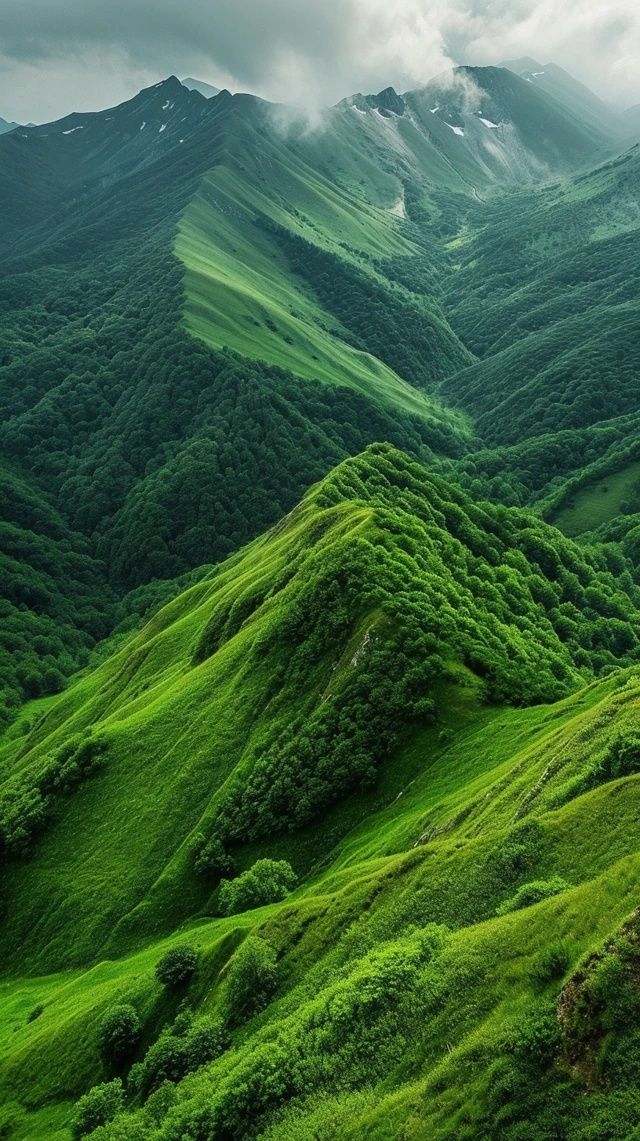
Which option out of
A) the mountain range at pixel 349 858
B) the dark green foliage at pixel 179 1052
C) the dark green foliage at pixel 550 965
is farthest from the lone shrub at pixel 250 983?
the dark green foliage at pixel 550 965

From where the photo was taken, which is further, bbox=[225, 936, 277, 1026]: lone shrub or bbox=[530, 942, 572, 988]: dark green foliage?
bbox=[225, 936, 277, 1026]: lone shrub

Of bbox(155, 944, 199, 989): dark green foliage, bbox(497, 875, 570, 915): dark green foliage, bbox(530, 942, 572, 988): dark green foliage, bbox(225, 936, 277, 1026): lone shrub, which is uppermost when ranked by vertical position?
bbox(530, 942, 572, 988): dark green foliage

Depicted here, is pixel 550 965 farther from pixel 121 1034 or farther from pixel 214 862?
pixel 214 862

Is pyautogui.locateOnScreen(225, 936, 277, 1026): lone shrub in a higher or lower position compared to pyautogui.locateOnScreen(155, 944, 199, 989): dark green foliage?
higher

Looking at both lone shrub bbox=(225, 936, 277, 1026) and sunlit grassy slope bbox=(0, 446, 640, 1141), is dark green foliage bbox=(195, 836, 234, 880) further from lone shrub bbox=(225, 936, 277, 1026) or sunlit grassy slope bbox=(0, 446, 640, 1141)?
lone shrub bbox=(225, 936, 277, 1026)

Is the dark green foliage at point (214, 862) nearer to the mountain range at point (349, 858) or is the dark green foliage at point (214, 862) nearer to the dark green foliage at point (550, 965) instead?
the mountain range at point (349, 858)

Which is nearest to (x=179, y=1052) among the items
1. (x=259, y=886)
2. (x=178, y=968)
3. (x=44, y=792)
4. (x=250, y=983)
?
(x=250, y=983)

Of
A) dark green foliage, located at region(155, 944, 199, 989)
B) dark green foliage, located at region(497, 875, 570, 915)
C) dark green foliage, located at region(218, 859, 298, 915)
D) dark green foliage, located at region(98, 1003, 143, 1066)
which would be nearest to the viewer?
dark green foliage, located at region(497, 875, 570, 915)

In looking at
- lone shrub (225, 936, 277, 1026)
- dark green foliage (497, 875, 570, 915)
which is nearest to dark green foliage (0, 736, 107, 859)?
lone shrub (225, 936, 277, 1026)
